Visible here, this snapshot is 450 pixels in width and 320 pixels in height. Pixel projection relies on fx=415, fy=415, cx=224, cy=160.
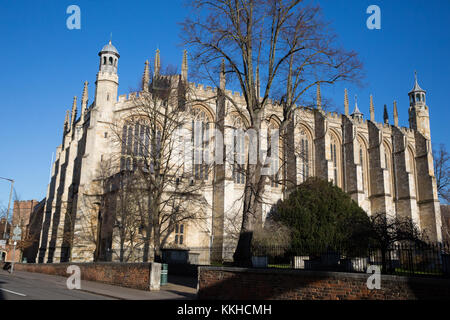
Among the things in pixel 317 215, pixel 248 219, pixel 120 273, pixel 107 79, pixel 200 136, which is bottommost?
pixel 120 273

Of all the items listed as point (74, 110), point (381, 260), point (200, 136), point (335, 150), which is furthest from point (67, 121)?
point (381, 260)

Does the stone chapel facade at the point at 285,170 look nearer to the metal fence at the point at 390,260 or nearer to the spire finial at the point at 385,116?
the spire finial at the point at 385,116

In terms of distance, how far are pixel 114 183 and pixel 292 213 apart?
1196cm

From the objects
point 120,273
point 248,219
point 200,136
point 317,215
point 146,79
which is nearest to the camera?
point 248,219

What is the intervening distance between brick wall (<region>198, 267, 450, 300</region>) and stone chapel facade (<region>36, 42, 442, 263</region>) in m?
10.5

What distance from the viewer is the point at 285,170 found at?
34.7 m

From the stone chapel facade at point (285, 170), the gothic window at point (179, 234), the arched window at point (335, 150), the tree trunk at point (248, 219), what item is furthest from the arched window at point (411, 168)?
the tree trunk at point (248, 219)

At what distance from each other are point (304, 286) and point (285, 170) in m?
24.7

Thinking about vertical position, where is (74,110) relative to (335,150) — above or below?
above

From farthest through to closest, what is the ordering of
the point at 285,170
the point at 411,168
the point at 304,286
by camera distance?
the point at 411,168, the point at 285,170, the point at 304,286

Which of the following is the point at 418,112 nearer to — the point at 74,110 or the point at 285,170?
the point at 285,170

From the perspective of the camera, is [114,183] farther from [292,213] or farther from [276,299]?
[276,299]

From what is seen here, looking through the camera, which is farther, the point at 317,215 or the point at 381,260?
the point at 317,215

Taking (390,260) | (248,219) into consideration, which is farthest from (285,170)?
(390,260)
